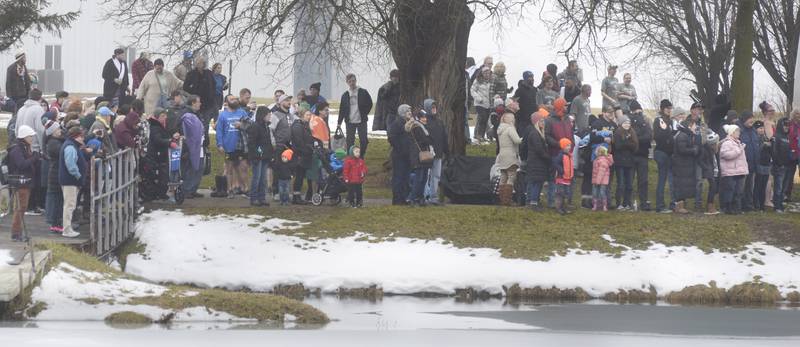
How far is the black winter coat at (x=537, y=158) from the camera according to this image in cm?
2484

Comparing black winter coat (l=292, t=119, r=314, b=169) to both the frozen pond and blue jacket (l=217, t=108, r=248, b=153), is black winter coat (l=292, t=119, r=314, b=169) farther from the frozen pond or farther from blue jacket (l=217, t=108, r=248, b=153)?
the frozen pond

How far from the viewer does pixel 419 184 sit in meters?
25.4

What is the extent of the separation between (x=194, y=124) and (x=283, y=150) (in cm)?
136

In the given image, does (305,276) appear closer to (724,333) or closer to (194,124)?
(194,124)

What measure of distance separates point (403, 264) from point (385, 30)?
6.17m

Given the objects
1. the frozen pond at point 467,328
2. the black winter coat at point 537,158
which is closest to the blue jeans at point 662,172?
the black winter coat at point 537,158

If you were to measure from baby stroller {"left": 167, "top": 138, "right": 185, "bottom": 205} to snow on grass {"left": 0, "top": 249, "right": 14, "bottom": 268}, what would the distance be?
197 inches

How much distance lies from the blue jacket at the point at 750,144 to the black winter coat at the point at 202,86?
889 cm

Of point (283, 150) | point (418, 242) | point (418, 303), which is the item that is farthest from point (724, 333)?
point (283, 150)

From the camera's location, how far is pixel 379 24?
27.3 meters

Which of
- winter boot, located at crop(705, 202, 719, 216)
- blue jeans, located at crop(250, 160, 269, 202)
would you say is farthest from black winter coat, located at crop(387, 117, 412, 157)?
winter boot, located at crop(705, 202, 719, 216)

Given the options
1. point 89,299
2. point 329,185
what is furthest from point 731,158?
point 89,299

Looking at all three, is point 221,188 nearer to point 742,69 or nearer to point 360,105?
point 360,105

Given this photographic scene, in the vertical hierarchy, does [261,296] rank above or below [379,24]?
below
